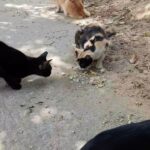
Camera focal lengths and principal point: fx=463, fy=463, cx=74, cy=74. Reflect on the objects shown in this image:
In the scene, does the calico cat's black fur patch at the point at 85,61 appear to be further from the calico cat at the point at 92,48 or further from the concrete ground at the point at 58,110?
the concrete ground at the point at 58,110

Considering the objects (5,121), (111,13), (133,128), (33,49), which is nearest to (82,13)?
(111,13)

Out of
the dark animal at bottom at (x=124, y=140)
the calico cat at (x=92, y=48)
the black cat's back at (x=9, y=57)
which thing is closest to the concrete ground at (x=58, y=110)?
the calico cat at (x=92, y=48)

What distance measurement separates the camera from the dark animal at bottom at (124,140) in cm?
311

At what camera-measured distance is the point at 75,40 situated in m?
7.38

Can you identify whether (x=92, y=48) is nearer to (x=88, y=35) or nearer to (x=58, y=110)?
(x=88, y=35)

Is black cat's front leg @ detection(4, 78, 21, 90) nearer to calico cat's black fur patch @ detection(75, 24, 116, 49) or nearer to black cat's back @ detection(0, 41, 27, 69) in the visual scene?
black cat's back @ detection(0, 41, 27, 69)

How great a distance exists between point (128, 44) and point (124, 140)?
4.46 m

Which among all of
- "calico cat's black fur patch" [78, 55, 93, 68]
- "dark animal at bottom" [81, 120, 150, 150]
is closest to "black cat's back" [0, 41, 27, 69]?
"calico cat's black fur patch" [78, 55, 93, 68]

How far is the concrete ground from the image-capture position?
5.14 meters

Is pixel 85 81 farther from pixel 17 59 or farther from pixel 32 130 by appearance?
pixel 32 130

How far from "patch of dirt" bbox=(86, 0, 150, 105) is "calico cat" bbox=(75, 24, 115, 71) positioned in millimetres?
198

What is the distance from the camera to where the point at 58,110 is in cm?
569

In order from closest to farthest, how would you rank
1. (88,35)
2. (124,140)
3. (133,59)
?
1. (124,140)
2. (133,59)
3. (88,35)

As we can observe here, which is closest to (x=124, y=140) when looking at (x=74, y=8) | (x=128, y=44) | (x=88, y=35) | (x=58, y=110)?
(x=58, y=110)
